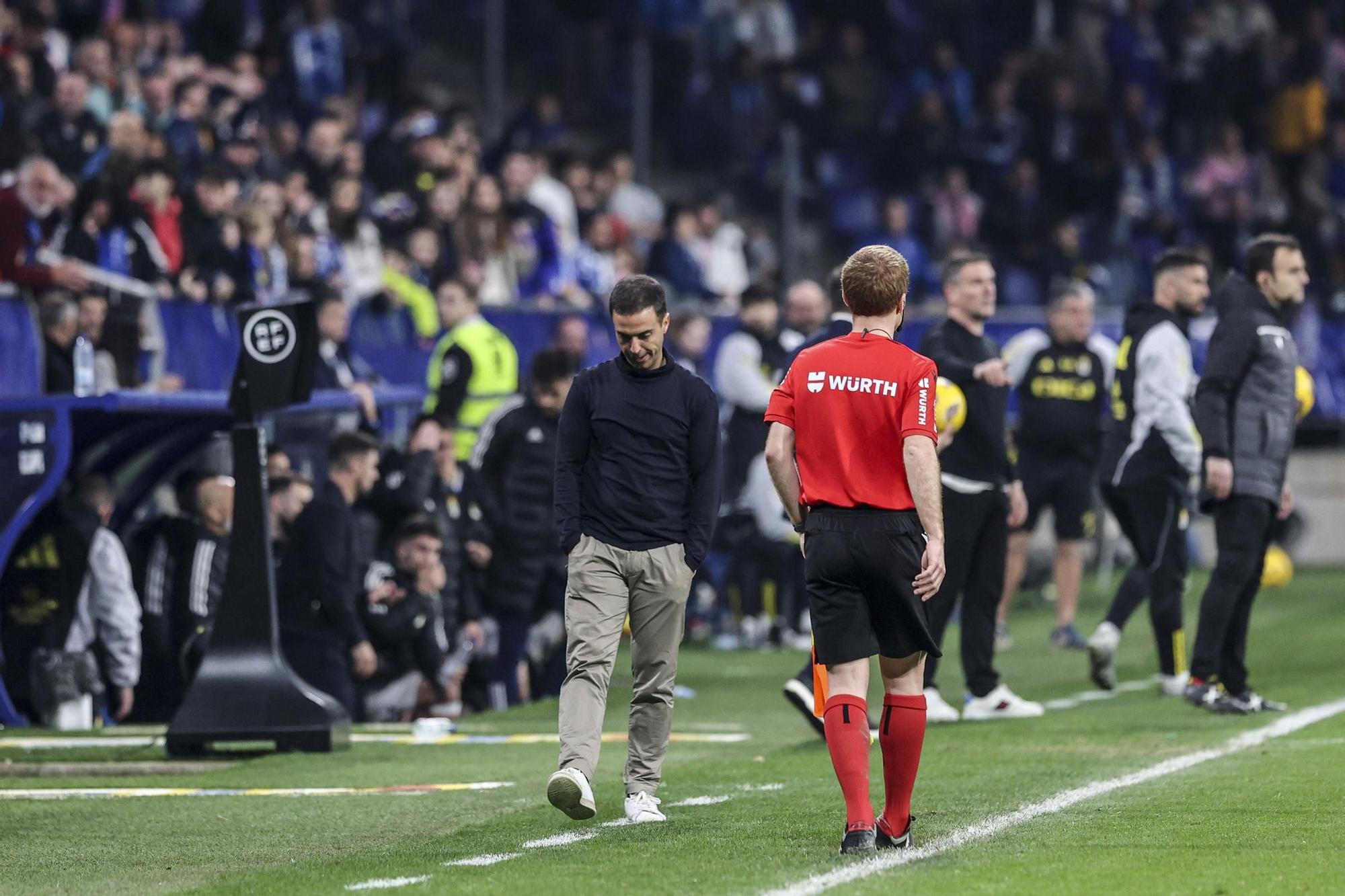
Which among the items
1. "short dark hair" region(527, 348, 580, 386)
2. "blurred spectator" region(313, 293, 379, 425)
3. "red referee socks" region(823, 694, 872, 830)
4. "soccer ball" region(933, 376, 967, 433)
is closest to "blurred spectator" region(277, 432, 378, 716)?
"short dark hair" region(527, 348, 580, 386)

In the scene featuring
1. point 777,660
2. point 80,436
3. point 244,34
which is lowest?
point 777,660

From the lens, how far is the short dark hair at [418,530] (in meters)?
12.5

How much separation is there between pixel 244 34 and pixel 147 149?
182 inches

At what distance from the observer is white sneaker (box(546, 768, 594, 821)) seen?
7.35 metres

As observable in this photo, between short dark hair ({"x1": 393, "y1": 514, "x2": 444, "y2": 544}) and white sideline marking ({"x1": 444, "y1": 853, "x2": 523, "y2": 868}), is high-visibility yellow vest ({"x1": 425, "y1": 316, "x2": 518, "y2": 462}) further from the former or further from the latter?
white sideline marking ({"x1": 444, "y1": 853, "x2": 523, "y2": 868})

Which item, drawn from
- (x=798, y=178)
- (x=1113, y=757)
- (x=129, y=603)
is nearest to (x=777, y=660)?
(x=129, y=603)

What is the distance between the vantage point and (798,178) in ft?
79.9

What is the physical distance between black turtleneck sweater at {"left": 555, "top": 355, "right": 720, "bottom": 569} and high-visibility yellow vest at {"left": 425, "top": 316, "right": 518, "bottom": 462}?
22.5 feet

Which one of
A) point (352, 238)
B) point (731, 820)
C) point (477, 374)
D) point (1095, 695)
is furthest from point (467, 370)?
point (731, 820)

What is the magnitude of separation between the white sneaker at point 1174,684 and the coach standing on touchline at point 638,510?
15.9 feet

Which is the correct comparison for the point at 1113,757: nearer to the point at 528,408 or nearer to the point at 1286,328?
the point at 1286,328

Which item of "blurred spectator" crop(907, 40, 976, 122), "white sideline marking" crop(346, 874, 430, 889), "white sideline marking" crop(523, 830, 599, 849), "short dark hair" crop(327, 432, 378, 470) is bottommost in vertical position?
"white sideline marking" crop(523, 830, 599, 849)

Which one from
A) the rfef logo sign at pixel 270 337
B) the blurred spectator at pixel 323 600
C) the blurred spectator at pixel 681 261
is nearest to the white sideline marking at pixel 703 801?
the rfef logo sign at pixel 270 337

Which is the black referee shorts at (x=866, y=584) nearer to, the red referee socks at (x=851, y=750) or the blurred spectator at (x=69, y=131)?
the red referee socks at (x=851, y=750)
